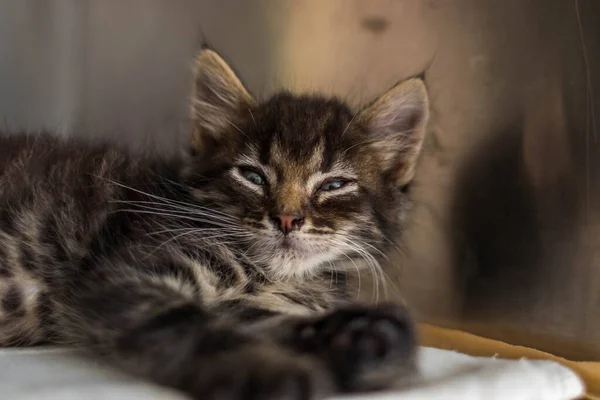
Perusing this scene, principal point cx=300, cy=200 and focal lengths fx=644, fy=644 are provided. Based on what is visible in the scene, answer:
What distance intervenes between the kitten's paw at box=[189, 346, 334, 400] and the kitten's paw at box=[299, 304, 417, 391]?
5cm

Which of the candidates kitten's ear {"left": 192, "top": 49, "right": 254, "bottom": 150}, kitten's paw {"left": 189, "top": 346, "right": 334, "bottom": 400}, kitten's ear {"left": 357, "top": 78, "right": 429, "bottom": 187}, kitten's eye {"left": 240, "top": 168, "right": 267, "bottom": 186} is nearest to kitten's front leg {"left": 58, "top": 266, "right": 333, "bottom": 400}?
kitten's paw {"left": 189, "top": 346, "right": 334, "bottom": 400}

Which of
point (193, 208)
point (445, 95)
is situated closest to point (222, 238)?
point (193, 208)

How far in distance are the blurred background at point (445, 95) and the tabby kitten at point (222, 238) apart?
31 centimetres

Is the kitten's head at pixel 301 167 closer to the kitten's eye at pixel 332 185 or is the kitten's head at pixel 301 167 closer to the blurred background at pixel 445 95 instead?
the kitten's eye at pixel 332 185

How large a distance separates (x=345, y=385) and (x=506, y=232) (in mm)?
952

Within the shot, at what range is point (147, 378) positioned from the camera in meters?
1.02

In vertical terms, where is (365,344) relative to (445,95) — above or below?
below

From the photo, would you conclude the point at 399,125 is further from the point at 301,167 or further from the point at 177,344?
the point at 177,344

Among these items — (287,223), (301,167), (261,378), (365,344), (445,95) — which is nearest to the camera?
(261,378)

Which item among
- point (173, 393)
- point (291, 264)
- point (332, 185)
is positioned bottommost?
point (173, 393)

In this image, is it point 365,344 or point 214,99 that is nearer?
point 365,344

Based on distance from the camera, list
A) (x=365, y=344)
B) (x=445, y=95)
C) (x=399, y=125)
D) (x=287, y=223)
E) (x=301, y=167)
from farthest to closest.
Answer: (x=445, y=95) → (x=399, y=125) → (x=301, y=167) → (x=287, y=223) → (x=365, y=344)

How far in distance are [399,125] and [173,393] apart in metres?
0.93

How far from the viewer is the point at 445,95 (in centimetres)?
188
